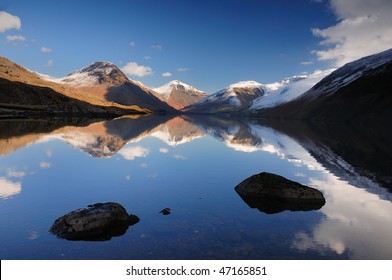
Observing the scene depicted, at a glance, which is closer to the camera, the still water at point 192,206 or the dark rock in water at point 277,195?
the still water at point 192,206

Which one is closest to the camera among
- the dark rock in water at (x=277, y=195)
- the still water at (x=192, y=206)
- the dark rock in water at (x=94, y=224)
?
the still water at (x=192, y=206)

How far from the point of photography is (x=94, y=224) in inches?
751

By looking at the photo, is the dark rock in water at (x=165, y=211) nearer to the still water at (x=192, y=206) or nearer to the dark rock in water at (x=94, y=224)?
the still water at (x=192, y=206)

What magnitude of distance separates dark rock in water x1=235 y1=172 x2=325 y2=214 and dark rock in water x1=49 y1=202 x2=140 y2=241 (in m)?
9.41

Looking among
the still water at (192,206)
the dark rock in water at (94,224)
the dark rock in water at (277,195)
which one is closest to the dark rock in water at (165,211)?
the still water at (192,206)

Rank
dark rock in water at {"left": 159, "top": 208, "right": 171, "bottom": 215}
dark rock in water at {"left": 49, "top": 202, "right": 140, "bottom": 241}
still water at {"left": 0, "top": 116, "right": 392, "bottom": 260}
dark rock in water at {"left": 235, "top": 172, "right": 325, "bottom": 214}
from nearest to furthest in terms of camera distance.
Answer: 1. still water at {"left": 0, "top": 116, "right": 392, "bottom": 260}
2. dark rock in water at {"left": 49, "top": 202, "right": 140, "bottom": 241}
3. dark rock in water at {"left": 159, "top": 208, "right": 171, "bottom": 215}
4. dark rock in water at {"left": 235, "top": 172, "right": 325, "bottom": 214}

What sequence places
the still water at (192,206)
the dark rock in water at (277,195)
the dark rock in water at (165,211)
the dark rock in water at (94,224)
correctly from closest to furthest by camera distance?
the still water at (192,206), the dark rock in water at (94,224), the dark rock in water at (165,211), the dark rock in water at (277,195)

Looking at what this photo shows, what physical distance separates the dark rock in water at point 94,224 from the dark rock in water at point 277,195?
941 centimetres

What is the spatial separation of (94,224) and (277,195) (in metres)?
13.7

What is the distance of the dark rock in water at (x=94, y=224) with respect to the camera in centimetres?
1845

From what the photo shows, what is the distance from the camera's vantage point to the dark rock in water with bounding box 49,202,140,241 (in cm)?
1845

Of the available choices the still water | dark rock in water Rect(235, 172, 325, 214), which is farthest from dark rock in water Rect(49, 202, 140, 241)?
dark rock in water Rect(235, 172, 325, 214)

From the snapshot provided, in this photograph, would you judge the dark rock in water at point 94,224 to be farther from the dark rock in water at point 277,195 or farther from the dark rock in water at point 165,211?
the dark rock in water at point 277,195

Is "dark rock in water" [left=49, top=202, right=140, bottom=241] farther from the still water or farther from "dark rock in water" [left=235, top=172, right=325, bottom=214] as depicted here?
"dark rock in water" [left=235, top=172, right=325, bottom=214]
